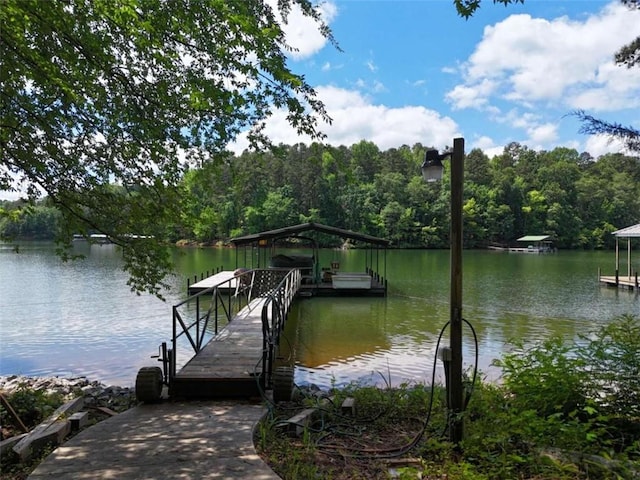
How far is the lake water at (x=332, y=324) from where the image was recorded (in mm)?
9000

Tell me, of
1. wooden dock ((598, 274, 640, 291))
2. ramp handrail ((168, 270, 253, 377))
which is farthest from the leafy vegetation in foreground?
wooden dock ((598, 274, 640, 291))

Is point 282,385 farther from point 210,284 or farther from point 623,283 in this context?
point 623,283

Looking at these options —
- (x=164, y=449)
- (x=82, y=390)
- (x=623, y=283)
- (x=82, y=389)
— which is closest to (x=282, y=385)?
(x=164, y=449)

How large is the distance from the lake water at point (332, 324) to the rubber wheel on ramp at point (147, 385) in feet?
5.09

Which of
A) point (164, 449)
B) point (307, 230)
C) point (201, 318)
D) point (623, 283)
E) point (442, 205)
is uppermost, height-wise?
point (442, 205)

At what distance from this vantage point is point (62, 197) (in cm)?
482

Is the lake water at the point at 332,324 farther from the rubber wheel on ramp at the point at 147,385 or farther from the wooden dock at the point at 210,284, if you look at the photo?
the rubber wheel on ramp at the point at 147,385

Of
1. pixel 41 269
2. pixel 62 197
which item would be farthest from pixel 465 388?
pixel 41 269

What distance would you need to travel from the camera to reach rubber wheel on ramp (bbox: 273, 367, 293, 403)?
16.6ft

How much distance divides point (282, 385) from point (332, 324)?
8071 millimetres

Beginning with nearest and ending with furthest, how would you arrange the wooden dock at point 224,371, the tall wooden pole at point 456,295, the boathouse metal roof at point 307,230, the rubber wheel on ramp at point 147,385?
the tall wooden pole at point 456,295 < the rubber wheel on ramp at point 147,385 < the wooden dock at point 224,371 < the boathouse metal roof at point 307,230

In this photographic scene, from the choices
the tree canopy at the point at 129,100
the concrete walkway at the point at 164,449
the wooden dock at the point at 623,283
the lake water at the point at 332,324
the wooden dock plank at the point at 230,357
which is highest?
the tree canopy at the point at 129,100

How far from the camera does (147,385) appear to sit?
4.94 m

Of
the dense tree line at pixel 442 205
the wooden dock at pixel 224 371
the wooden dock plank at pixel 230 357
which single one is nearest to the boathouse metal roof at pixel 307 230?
the wooden dock plank at pixel 230 357
